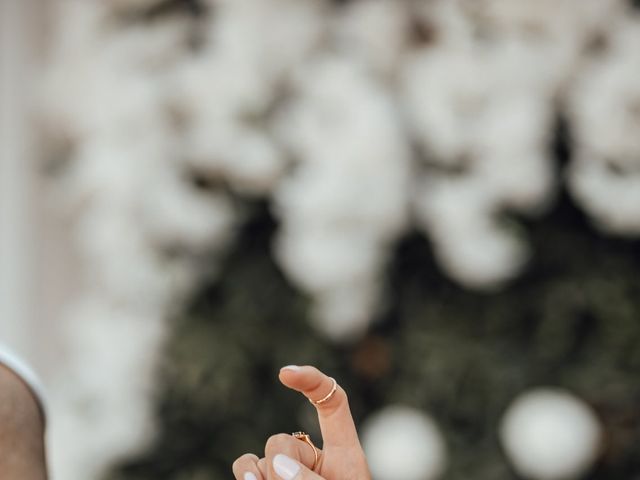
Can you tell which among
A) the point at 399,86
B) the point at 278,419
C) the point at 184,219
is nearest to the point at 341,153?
the point at 399,86

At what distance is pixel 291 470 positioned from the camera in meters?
0.78

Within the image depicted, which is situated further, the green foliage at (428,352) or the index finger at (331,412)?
the green foliage at (428,352)

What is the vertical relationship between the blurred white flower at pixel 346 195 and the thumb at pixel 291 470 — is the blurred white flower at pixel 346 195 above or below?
below

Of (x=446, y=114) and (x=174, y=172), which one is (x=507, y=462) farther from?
(x=174, y=172)

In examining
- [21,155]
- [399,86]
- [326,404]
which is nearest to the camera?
[326,404]

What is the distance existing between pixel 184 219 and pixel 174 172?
→ 101mm

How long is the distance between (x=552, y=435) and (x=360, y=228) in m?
0.37

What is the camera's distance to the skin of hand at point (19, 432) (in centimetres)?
88

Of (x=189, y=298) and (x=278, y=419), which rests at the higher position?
(x=189, y=298)

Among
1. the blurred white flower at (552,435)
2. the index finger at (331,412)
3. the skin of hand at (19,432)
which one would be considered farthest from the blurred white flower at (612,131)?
the skin of hand at (19,432)

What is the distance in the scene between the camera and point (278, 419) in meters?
1.64

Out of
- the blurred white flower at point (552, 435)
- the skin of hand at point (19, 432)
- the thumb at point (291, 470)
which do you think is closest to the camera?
the thumb at point (291, 470)

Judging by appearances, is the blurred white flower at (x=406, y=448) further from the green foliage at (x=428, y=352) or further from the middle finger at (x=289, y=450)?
the middle finger at (x=289, y=450)

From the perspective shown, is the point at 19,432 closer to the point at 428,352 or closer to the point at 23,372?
the point at 23,372
